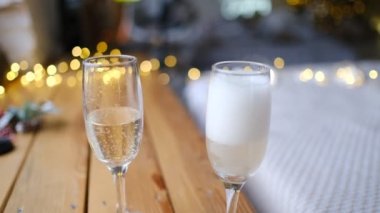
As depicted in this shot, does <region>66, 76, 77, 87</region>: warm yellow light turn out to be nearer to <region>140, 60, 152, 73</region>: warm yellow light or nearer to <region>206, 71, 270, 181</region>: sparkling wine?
<region>140, 60, 152, 73</region>: warm yellow light

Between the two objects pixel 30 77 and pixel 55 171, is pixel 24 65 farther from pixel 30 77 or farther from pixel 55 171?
pixel 55 171

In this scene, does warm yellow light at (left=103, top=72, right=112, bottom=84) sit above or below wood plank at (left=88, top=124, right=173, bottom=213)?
above

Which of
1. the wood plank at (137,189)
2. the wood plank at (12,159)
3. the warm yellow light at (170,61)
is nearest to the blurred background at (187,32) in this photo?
the warm yellow light at (170,61)

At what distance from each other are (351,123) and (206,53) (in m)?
2.33

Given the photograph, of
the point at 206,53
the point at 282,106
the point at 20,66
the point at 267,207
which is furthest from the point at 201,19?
the point at 267,207

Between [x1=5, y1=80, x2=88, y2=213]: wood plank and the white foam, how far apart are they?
0.27m

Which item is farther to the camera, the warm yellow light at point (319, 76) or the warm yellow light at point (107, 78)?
the warm yellow light at point (319, 76)

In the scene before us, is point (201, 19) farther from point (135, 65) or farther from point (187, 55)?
point (135, 65)

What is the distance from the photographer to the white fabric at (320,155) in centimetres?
64

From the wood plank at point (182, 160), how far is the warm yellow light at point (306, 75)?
0.58 m

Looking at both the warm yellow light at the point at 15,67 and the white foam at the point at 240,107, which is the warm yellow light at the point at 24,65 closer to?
the warm yellow light at the point at 15,67

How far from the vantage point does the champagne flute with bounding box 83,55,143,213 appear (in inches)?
18.6

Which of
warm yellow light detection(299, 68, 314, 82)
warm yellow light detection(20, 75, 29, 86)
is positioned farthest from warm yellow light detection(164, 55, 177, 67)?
warm yellow light detection(20, 75, 29, 86)

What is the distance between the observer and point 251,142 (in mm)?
445
